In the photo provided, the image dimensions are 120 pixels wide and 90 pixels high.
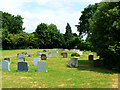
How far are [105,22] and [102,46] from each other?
8.07ft

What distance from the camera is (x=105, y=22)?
1552 centimetres

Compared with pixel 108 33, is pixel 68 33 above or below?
above

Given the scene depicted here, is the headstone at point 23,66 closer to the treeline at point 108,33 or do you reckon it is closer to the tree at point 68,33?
the treeline at point 108,33

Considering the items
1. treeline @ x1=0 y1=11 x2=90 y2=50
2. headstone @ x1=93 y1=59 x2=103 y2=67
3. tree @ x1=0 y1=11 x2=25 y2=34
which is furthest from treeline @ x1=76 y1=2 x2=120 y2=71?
tree @ x1=0 y1=11 x2=25 y2=34

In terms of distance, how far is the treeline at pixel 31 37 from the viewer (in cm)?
6338

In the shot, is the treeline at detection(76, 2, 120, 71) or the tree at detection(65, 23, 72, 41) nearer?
the treeline at detection(76, 2, 120, 71)

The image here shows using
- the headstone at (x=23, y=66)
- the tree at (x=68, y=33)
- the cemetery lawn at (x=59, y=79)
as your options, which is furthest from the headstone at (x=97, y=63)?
the tree at (x=68, y=33)

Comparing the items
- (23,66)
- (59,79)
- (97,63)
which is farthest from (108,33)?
(23,66)

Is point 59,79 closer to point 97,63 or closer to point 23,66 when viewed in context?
point 23,66

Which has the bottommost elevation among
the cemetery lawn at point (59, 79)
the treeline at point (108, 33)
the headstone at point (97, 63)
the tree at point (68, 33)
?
the cemetery lawn at point (59, 79)

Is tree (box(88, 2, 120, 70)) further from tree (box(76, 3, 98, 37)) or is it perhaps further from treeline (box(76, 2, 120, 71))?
tree (box(76, 3, 98, 37))

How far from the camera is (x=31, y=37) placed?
66938mm

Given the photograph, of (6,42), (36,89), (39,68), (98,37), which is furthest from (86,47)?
(36,89)

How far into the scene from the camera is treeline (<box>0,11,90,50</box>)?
208ft
